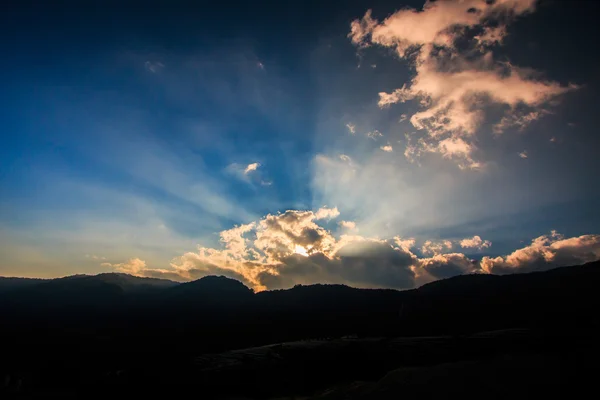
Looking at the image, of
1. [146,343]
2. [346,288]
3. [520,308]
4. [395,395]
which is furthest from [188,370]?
[346,288]

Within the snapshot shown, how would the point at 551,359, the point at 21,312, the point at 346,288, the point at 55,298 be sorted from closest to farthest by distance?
the point at 551,359 → the point at 21,312 → the point at 346,288 → the point at 55,298

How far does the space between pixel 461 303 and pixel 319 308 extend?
52.0m

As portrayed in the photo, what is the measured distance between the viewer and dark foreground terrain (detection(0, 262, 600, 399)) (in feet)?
56.4

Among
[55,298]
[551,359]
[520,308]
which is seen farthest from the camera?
[55,298]

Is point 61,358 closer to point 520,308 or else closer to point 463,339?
point 463,339

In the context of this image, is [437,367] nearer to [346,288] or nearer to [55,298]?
[346,288]

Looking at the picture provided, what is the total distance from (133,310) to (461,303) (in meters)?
133

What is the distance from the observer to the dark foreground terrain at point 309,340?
56.4 feet

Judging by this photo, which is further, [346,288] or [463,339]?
[346,288]

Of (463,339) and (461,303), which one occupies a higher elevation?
(461,303)

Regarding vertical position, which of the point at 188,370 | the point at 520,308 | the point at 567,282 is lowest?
Result: the point at 188,370

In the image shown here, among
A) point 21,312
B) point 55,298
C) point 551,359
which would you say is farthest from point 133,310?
point 551,359

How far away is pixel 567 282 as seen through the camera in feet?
258

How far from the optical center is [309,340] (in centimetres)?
3206
